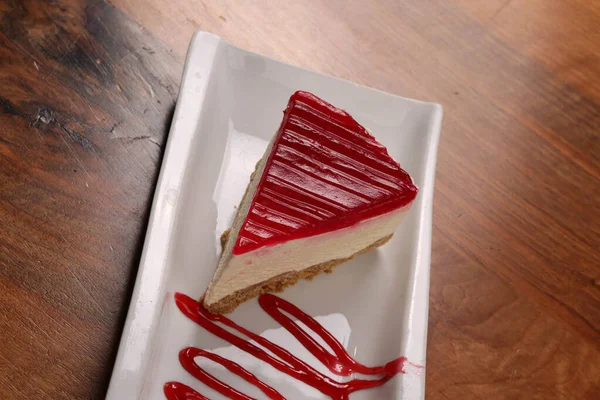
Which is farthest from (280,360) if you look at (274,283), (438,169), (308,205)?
(438,169)

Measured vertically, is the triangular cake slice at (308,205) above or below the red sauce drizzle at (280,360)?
above

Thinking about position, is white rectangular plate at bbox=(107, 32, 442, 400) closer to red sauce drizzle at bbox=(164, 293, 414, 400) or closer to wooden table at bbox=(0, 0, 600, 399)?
red sauce drizzle at bbox=(164, 293, 414, 400)

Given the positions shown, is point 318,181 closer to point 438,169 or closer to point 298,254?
point 298,254

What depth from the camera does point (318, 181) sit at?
1537 millimetres

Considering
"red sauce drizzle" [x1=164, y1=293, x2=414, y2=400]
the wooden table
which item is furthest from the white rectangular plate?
the wooden table

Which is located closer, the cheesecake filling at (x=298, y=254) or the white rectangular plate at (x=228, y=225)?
the white rectangular plate at (x=228, y=225)

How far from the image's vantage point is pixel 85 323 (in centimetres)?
143

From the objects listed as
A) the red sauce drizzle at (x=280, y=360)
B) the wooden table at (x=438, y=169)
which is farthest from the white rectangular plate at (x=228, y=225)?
the wooden table at (x=438, y=169)

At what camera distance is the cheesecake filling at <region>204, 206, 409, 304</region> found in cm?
150

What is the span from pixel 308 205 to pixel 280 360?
1.34 ft

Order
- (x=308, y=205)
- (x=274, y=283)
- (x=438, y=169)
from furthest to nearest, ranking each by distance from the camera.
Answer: (x=438, y=169), (x=274, y=283), (x=308, y=205)

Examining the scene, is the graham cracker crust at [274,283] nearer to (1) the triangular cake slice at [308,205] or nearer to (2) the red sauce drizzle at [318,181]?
(1) the triangular cake slice at [308,205]

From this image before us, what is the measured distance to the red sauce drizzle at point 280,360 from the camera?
1.44 m

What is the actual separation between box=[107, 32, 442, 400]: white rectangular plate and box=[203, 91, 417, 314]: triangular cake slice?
0.23 feet
